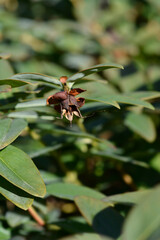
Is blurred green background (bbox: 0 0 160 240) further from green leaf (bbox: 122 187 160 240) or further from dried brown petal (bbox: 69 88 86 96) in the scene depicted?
green leaf (bbox: 122 187 160 240)

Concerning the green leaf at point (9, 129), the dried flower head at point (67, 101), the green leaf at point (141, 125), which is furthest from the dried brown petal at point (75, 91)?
the green leaf at point (141, 125)

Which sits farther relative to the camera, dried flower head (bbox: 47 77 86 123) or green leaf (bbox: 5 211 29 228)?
green leaf (bbox: 5 211 29 228)

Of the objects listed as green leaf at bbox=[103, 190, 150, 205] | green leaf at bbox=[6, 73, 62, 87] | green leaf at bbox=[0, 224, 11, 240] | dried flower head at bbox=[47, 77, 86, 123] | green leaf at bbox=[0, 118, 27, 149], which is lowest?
green leaf at bbox=[0, 224, 11, 240]

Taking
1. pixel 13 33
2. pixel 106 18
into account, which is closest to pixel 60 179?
pixel 13 33

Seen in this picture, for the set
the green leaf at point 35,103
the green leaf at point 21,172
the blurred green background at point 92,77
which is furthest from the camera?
the blurred green background at point 92,77

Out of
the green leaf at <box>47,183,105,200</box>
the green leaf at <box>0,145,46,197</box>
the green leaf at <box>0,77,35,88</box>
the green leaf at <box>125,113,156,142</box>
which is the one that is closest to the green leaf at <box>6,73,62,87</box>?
the green leaf at <box>0,77,35,88</box>

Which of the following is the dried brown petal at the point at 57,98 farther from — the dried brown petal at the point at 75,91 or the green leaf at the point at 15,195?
the green leaf at the point at 15,195
